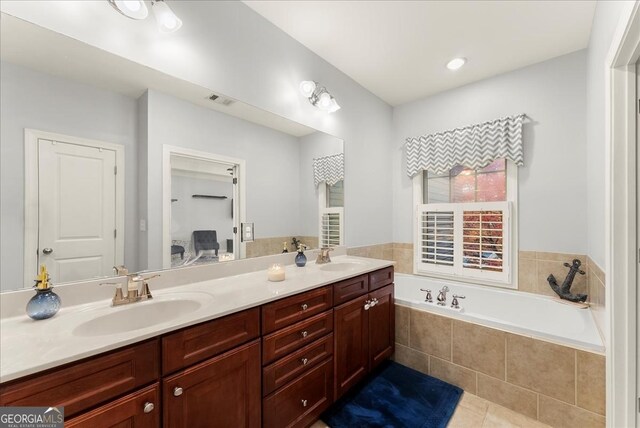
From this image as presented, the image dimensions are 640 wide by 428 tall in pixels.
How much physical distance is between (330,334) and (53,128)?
1721mm

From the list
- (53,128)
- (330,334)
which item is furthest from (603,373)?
(53,128)

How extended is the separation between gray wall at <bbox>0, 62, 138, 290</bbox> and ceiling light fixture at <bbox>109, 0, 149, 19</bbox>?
0.38 m

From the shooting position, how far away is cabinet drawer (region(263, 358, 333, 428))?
4.39 ft

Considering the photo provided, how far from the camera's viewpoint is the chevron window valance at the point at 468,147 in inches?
99.3

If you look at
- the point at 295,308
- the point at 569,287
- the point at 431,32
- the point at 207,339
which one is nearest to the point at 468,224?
the point at 569,287

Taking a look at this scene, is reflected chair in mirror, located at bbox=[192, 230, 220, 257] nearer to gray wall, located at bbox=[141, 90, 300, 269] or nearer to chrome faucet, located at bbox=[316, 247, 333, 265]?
gray wall, located at bbox=[141, 90, 300, 269]

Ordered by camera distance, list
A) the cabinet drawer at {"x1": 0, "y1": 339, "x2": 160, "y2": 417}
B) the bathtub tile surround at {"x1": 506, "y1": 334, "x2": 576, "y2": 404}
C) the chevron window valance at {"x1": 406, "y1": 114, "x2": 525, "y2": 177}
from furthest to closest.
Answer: the chevron window valance at {"x1": 406, "y1": 114, "x2": 525, "y2": 177}, the bathtub tile surround at {"x1": 506, "y1": 334, "x2": 576, "y2": 404}, the cabinet drawer at {"x1": 0, "y1": 339, "x2": 160, "y2": 417}

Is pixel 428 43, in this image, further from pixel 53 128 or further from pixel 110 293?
pixel 110 293

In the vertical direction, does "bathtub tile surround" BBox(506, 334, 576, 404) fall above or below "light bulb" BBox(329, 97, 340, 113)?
below

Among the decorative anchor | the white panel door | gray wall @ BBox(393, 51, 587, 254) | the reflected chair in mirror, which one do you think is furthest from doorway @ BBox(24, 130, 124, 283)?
the decorative anchor

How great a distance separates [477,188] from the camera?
280cm

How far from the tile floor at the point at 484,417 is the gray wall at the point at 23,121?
179 centimetres

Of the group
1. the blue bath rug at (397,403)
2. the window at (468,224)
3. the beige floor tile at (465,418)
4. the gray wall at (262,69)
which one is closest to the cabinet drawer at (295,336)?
the blue bath rug at (397,403)

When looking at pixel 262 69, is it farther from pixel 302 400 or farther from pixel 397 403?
pixel 397 403
